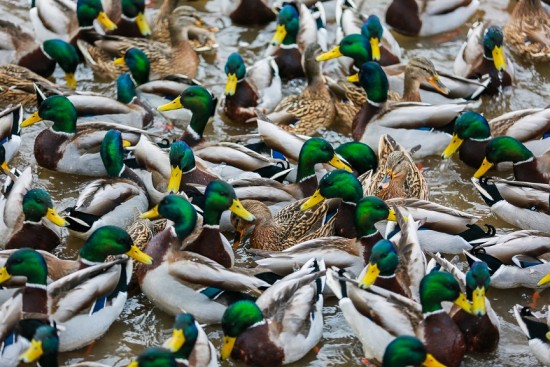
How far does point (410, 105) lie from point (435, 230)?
71.6 inches

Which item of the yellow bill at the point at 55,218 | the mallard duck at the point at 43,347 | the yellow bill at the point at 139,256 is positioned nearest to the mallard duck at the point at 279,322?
the yellow bill at the point at 139,256

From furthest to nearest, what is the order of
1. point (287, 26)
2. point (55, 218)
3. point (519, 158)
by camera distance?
point (287, 26) < point (519, 158) < point (55, 218)

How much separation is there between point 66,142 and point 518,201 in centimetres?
356

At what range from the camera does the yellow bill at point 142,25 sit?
36.6ft

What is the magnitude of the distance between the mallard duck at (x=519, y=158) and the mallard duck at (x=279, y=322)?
2.24 meters

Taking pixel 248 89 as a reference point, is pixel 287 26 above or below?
above

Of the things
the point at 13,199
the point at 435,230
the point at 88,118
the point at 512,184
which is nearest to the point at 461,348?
the point at 435,230

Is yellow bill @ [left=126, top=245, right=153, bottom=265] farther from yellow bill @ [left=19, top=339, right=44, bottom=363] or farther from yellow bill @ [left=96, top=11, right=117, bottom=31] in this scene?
yellow bill @ [left=96, top=11, right=117, bottom=31]

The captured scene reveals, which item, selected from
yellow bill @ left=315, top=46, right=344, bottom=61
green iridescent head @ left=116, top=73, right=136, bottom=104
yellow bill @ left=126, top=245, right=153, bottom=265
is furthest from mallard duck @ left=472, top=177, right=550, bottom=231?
green iridescent head @ left=116, top=73, right=136, bottom=104

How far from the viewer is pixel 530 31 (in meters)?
11.0

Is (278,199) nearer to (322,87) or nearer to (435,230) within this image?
(435,230)

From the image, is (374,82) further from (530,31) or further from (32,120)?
(32,120)

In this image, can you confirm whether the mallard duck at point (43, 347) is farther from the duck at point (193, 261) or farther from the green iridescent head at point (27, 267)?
the duck at point (193, 261)

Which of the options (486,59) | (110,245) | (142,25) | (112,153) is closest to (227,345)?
(110,245)
